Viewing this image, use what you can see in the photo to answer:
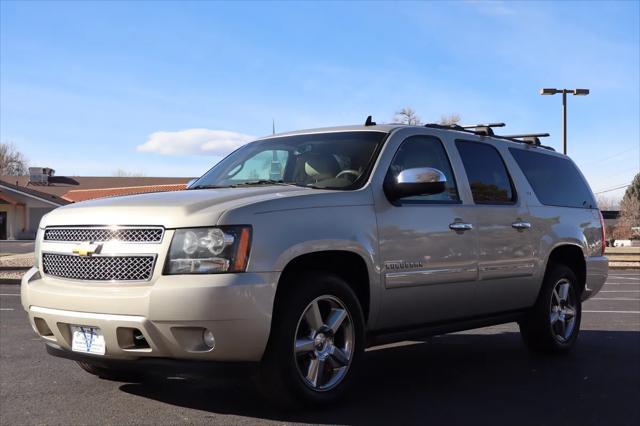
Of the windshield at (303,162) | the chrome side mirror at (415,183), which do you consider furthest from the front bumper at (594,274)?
the windshield at (303,162)

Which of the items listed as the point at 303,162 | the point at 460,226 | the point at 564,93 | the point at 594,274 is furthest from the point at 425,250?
the point at 564,93

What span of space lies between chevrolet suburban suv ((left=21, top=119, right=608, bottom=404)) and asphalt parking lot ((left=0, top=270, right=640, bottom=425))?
273 mm

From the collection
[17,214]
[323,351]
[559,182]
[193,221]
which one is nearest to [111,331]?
[193,221]

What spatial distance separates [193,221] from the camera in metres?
4.22

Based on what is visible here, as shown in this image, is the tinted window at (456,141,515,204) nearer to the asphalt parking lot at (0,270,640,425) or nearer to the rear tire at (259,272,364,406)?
the asphalt parking lot at (0,270,640,425)

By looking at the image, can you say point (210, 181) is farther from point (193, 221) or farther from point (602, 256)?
point (602, 256)

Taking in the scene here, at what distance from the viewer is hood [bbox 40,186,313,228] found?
4.27 m

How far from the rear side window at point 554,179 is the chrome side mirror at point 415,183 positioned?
212 cm

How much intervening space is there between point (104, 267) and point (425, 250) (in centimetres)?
232

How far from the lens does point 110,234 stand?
440cm

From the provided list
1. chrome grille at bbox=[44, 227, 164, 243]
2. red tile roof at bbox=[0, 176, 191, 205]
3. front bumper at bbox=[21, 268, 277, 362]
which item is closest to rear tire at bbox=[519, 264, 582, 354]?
front bumper at bbox=[21, 268, 277, 362]

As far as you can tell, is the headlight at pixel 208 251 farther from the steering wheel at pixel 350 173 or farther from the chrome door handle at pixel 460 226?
the chrome door handle at pixel 460 226

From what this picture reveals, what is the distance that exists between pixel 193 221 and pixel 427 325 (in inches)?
87.3

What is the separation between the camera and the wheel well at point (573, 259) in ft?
23.9
